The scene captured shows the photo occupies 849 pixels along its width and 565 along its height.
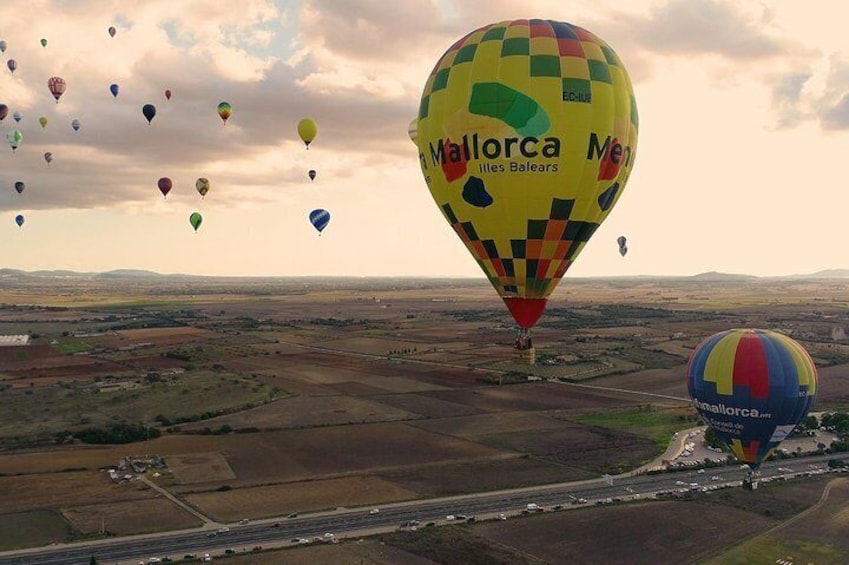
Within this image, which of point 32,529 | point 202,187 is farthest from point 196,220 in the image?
point 32,529

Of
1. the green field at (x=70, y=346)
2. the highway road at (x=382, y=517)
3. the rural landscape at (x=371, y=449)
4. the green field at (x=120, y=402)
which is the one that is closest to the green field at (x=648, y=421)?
the rural landscape at (x=371, y=449)

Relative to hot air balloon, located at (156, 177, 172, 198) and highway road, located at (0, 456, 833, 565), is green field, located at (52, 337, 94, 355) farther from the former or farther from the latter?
highway road, located at (0, 456, 833, 565)

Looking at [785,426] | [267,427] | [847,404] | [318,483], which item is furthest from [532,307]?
[847,404]

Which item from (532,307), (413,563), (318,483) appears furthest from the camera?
(318,483)

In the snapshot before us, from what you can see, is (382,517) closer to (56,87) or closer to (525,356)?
(525,356)

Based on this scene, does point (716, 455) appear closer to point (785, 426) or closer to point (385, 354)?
point (785, 426)

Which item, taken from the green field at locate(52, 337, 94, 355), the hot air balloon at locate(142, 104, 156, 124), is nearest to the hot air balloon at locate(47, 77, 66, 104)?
the hot air balloon at locate(142, 104, 156, 124)
